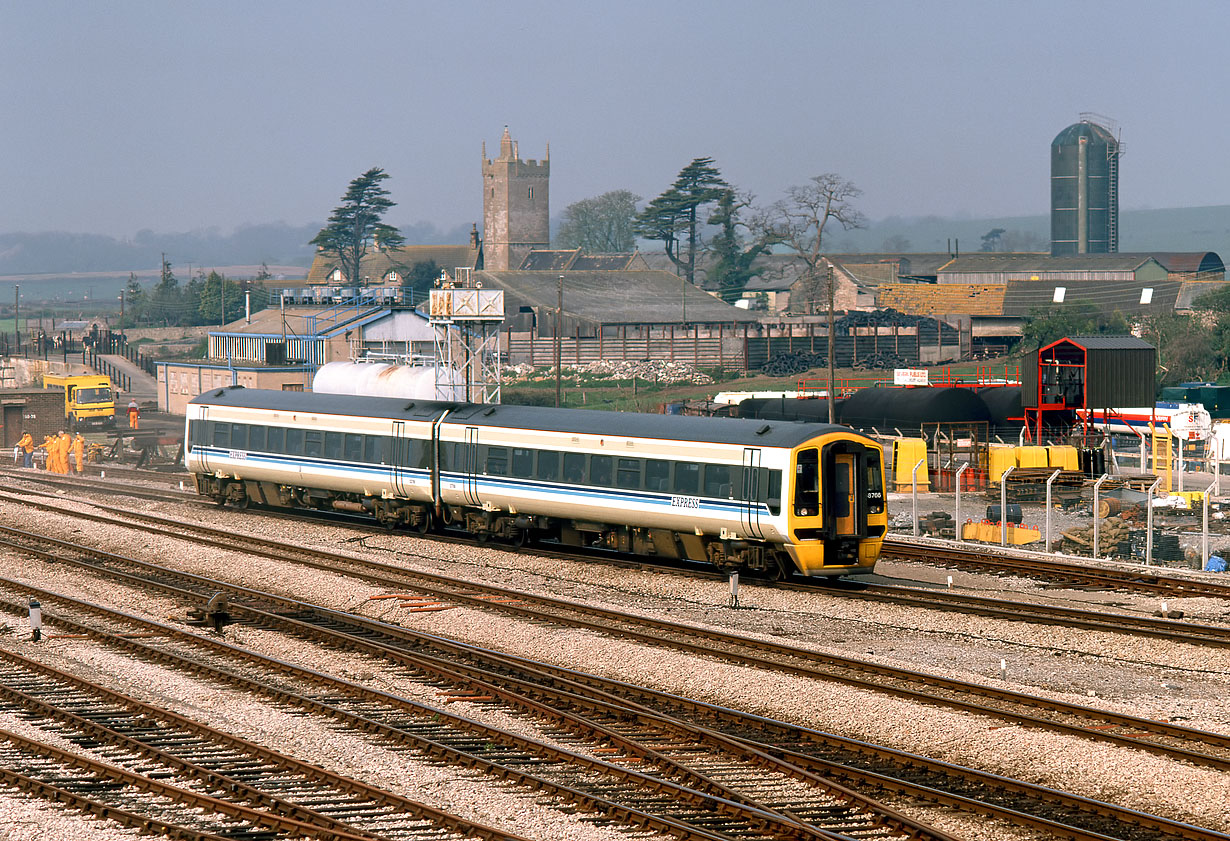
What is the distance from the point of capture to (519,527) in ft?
101

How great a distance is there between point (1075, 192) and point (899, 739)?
157081 millimetres

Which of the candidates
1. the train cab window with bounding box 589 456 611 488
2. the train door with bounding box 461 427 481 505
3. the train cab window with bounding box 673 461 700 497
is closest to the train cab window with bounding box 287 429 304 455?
the train door with bounding box 461 427 481 505

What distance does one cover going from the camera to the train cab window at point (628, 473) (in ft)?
90.0

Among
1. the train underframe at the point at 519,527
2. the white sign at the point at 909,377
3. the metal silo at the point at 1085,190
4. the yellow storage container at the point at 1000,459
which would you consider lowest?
the train underframe at the point at 519,527

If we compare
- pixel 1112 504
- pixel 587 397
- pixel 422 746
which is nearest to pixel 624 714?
pixel 422 746

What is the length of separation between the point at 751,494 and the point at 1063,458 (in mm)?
22875

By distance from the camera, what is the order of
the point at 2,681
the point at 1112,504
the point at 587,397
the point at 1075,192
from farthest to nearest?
the point at 1075,192
the point at 587,397
the point at 1112,504
the point at 2,681

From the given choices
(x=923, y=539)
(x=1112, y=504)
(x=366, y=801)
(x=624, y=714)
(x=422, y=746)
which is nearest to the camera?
(x=366, y=801)

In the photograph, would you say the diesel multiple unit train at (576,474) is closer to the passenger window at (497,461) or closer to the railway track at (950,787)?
the passenger window at (497,461)

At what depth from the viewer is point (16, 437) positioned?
70188 millimetres

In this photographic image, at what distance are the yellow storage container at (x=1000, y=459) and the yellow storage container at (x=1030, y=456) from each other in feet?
0.53

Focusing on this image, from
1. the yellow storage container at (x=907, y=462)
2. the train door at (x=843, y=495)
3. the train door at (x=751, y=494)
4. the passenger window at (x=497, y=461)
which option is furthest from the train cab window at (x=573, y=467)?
the yellow storage container at (x=907, y=462)

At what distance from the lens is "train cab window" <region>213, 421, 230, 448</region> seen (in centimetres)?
3856

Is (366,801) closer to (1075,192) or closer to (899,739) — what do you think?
(899,739)
